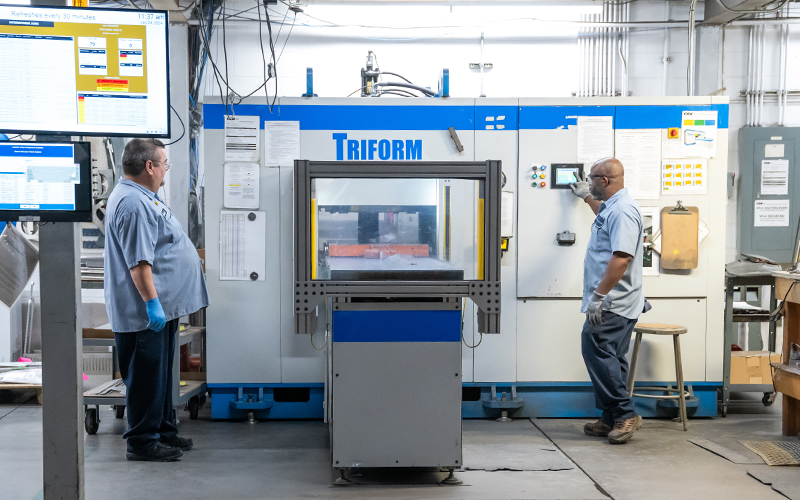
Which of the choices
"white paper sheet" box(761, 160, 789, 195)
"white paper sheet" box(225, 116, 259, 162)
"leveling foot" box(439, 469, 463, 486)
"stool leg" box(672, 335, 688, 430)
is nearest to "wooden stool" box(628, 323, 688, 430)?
"stool leg" box(672, 335, 688, 430)

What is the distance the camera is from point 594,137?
12.3 ft

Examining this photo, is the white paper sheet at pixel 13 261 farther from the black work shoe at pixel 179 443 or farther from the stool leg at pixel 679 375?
the stool leg at pixel 679 375

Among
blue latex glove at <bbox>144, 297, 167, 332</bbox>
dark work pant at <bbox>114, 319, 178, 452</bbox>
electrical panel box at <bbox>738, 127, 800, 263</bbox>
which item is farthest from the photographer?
electrical panel box at <bbox>738, 127, 800, 263</bbox>

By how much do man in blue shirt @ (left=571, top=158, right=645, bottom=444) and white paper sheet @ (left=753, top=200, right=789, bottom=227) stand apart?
2.22m

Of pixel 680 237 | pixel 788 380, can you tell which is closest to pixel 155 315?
pixel 680 237

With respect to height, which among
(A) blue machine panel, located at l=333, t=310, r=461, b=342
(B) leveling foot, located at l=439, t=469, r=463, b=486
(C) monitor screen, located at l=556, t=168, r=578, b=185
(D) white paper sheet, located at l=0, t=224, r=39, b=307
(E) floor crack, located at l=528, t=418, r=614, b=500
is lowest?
(E) floor crack, located at l=528, t=418, r=614, b=500

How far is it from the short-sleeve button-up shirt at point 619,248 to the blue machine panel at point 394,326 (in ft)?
3.41

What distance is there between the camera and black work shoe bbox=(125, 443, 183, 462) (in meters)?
3.04

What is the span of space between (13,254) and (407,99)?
238 centimetres

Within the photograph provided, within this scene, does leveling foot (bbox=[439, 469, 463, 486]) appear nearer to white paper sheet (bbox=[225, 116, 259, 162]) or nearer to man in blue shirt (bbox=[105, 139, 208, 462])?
man in blue shirt (bbox=[105, 139, 208, 462])

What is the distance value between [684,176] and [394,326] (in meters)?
2.20

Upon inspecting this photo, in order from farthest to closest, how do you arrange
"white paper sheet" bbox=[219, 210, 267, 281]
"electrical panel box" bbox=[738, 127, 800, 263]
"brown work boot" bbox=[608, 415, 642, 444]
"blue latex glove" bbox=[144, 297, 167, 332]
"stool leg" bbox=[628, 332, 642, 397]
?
"electrical panel box" bbox=[738, 127, 800, 263] < "white paper sheet" bbox=[219, 210, 267, 281] < "stool leg" bbox=[628, 332, 642, 397] < "brown work boot" bbox=[608, 415, 642, 444] < "blue latex glove" bbox=[144, 297, 167, 332]

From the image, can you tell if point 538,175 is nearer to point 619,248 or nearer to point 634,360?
point 619,248

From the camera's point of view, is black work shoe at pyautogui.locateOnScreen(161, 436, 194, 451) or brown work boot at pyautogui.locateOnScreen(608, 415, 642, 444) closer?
black work shoe at pyautogui.locateOnScreen(161, 436, 194, 451)
